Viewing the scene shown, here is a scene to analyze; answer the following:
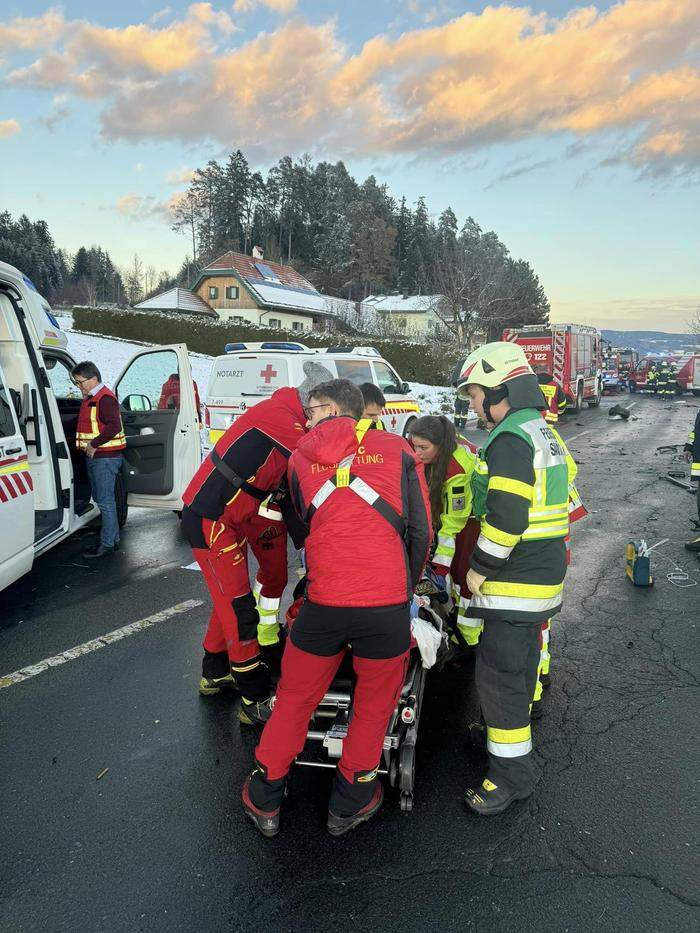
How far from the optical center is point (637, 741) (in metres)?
3.38

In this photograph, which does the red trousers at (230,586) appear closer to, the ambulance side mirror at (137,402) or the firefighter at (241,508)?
the firefighter at (241,508)

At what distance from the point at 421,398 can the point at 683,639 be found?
19.2 meters

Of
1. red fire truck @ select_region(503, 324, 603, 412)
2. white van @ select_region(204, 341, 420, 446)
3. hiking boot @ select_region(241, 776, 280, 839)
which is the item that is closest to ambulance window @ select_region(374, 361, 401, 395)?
white van @ select_region(204, 341, 420, 446)

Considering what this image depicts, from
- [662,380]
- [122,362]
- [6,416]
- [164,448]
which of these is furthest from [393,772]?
[662,380]

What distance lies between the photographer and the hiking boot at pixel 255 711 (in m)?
3.35

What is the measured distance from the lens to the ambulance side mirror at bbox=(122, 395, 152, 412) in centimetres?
726

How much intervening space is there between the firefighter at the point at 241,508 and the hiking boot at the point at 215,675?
10.1 inches

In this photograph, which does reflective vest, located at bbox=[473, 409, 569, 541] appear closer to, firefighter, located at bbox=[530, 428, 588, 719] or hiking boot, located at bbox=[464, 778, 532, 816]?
firefighter, located at bbox=[530, 428, 588, 719]

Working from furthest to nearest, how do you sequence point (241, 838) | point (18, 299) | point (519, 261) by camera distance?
point (519, 261) < point (18, 299) < point (241, 838)

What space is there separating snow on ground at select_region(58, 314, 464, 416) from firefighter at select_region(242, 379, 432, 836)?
59.2 ft

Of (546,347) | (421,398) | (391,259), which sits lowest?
(421,398)

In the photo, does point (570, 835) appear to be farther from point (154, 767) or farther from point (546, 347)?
point (546, 347)

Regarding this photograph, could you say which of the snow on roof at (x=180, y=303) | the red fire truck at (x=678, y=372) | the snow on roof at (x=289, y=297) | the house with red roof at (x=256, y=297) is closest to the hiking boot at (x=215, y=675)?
the red fire truck at (x=678, y=372)

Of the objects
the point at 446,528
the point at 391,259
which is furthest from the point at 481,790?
the point at 391,259
